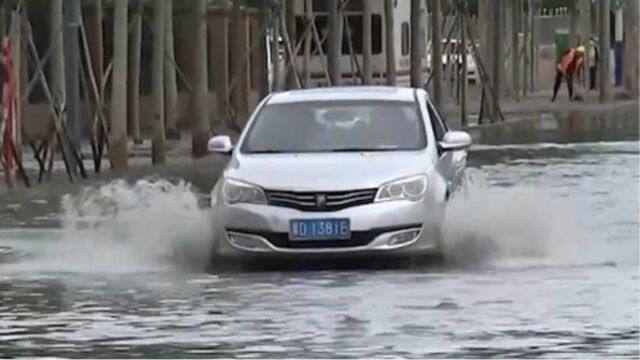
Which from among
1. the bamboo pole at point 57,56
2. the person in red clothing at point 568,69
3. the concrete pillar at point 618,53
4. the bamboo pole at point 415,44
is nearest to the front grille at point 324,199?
the bamboo pole at point 57,56

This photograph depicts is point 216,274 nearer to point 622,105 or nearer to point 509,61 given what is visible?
point 622,105

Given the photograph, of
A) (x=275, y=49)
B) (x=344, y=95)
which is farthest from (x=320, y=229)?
(x=275, y=49)

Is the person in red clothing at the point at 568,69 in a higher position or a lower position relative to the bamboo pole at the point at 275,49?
lower

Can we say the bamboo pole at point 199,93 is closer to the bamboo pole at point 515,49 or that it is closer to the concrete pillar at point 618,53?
the bamboo pole at point 515,49

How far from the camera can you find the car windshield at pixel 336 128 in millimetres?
17484

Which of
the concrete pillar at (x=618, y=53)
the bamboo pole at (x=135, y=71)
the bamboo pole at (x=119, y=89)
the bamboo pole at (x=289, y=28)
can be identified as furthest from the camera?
the concrete pillar at (x=618, y=53)

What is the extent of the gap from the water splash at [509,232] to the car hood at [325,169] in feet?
3.20

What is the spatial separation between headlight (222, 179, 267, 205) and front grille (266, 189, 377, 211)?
6.5 inches

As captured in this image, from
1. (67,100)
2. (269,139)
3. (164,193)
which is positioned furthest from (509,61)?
(269,139)

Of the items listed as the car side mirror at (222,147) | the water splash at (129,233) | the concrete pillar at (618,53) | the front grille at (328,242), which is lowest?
the concrete pillar at (618,53)

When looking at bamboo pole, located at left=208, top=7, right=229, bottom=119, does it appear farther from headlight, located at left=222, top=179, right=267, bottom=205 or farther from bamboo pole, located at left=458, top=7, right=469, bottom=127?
headlight, located at left=222, top=179, right=267, bottom=205

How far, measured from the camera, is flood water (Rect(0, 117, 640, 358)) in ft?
41.2

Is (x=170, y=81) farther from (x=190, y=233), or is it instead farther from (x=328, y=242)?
(x=328, y=242)

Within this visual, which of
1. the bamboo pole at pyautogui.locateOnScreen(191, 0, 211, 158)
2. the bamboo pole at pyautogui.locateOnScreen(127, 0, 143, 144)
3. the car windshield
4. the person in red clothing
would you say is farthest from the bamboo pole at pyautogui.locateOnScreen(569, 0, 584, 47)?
the car windshield
